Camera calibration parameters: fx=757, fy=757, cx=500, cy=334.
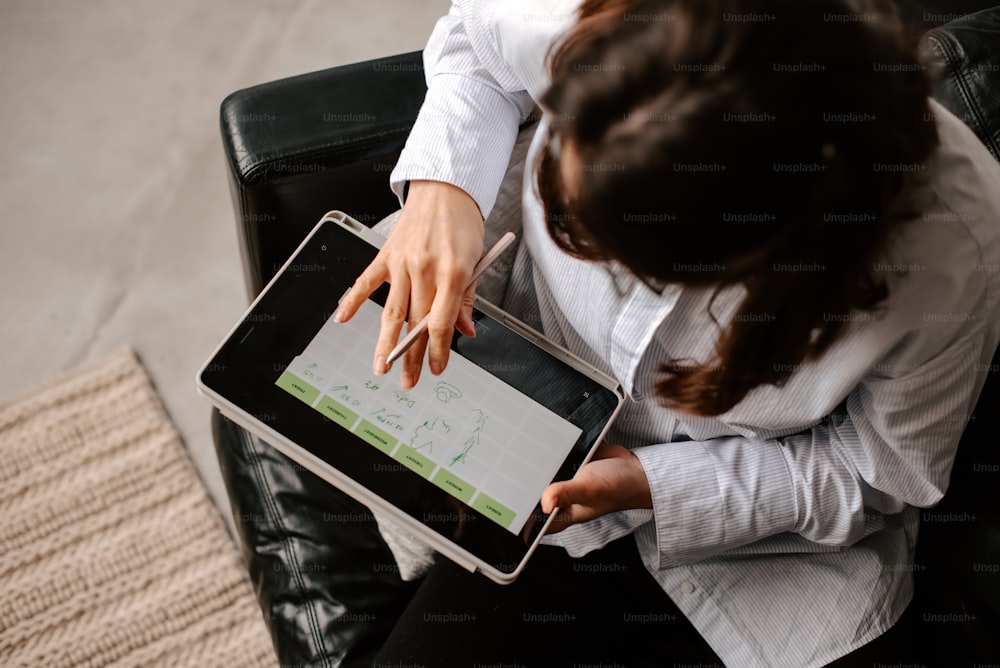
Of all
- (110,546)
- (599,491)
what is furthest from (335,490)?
(110,546)

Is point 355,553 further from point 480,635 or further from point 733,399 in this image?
point 733,399

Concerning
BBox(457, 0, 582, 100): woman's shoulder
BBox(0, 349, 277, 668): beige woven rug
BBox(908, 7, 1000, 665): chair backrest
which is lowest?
BBox(0, 349, 277, 668): beige woven rug

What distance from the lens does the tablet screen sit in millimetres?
684

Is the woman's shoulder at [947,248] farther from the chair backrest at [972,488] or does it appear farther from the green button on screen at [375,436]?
the green button on screen at [375,436]

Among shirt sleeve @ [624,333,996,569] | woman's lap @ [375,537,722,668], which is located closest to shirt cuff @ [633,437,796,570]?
shirt sleeve @ [624,333,996,569]

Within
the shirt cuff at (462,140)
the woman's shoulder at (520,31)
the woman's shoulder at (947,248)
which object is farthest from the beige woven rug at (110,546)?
the woman's shoulder at (947,248)

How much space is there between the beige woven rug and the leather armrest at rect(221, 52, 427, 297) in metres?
0.56

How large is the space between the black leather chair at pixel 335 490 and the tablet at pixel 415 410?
16 centimetres

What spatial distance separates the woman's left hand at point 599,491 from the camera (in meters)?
0.67

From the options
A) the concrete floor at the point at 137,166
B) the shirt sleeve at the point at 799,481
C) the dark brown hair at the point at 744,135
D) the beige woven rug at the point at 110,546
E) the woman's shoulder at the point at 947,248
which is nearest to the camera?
the dark brown hair at the point at 744,135

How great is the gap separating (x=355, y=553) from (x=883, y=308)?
2.07 ft

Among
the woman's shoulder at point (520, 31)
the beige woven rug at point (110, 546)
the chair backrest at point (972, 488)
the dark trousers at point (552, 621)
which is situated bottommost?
the beige woven rug at point (110, 546)

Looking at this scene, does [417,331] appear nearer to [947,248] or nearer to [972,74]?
[947,248]

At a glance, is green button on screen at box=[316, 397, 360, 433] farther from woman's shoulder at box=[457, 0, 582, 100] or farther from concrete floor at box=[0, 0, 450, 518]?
concrete floor at box=[0, 0, 450, 518]
